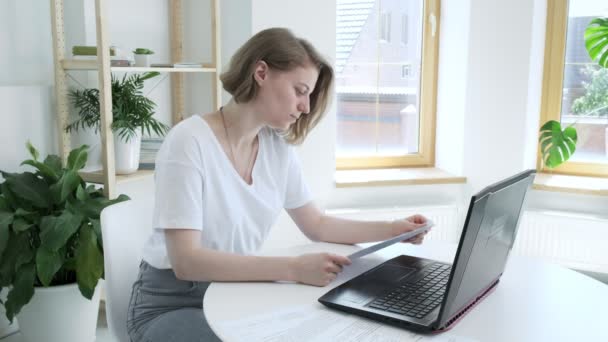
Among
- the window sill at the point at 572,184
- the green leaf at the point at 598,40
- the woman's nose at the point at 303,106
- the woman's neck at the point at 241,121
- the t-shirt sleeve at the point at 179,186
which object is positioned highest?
the green leaf at the point at 598,40

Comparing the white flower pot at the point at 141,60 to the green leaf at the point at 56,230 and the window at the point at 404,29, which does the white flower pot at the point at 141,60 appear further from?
the window at the point at 404,29

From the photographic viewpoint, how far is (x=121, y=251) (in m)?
1.52

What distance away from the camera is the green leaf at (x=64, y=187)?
7.09 ft

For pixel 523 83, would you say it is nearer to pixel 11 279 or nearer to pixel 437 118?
pixel 437 118

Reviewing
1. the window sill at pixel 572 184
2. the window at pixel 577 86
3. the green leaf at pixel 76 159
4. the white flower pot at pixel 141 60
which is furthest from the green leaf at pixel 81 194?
the window at pixel 577 86

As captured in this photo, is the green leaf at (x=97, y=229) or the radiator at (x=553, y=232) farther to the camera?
the radiator at (x=553, y=232)

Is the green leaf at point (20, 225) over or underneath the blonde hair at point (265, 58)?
underneath

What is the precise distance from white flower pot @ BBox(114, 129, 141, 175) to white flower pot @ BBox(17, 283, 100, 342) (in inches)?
21.7

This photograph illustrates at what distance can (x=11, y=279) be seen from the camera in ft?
6.99

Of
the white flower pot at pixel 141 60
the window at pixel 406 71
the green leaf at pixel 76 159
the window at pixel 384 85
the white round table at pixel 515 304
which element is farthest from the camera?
the window at pixel 406 71

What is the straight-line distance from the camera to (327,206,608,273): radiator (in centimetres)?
310

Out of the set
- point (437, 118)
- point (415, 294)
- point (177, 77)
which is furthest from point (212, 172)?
point (437, 118)

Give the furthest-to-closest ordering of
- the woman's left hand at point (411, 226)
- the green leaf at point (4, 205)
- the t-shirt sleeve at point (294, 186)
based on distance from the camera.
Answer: the green leaf at point (4, 205), the t-shirt sleeve at point (294, 186), the woman's left hand at point (411, 226)

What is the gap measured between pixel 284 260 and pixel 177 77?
2030 millimetres
